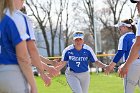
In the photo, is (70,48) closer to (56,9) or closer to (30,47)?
(30,47)

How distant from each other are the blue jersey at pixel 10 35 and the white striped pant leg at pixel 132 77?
14.6 ft

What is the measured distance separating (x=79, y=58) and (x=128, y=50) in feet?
5.48

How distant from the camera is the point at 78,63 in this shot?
959 centimetres

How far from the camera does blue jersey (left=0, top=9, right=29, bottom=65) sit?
389 centimetres

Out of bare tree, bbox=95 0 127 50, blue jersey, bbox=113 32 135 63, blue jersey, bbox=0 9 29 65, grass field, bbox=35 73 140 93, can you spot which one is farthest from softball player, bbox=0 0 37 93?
bare tree, bbox=95 0 127 50

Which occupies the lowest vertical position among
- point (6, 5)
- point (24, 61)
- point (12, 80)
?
point (12, 80)

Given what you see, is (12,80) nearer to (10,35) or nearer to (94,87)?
(10,35)

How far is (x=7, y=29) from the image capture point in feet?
12.8

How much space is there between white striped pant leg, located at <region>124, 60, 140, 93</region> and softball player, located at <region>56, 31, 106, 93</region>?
4.82 ft

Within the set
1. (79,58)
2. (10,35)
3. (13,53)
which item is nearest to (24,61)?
(13,53)

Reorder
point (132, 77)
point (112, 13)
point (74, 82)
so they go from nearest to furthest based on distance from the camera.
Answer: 1. point (132, 77)
2. point (74, 82)
3. point (112, 13)

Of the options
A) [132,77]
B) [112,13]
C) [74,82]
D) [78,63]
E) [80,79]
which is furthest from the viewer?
[112,13]

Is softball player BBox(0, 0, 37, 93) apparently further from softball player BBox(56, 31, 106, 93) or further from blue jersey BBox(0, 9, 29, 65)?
softball player BBox(56, 31, 106, 93)

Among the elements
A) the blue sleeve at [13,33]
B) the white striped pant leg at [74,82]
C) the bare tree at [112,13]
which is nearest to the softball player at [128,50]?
the white striped pant leg at [74,82]
